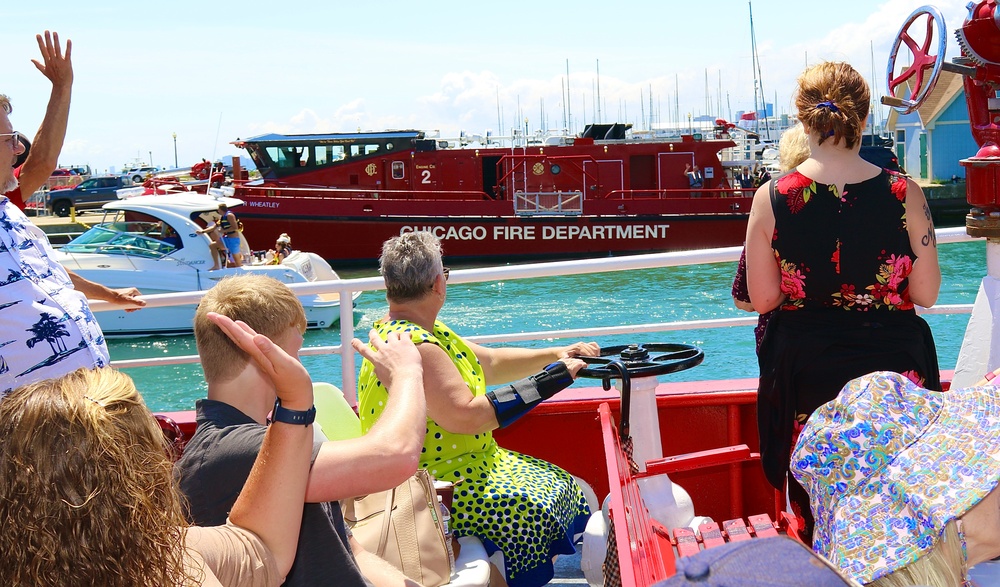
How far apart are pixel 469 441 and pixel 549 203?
19175mm

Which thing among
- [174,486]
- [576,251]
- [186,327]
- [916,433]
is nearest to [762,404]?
[916,433]

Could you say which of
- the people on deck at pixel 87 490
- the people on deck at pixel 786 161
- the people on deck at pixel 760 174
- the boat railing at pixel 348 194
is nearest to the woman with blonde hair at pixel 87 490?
the people on deck at pixel 87 490

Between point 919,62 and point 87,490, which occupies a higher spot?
point 919,62

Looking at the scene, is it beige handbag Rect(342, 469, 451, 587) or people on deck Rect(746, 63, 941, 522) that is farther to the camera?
people on deck Rect(746, 63, 941, 522)

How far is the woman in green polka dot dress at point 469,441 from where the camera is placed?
2682mm

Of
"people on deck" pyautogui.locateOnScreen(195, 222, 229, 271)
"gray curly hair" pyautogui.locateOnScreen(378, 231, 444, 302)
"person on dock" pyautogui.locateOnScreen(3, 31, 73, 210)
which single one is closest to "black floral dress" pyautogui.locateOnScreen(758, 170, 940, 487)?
"gray curly hair" pyautogui.locateOnScreen(378, 231, 444, 302)

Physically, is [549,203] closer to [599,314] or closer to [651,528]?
[599,314]

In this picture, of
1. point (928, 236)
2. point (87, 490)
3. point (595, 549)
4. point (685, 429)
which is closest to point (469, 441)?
point (595, 549)

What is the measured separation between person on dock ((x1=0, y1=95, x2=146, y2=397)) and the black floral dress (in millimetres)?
1857

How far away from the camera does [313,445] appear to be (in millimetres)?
1756

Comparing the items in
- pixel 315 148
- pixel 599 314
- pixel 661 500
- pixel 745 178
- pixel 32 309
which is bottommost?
pixel 599 314

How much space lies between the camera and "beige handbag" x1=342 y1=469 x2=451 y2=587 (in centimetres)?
230

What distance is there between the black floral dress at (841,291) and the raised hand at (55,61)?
230cm

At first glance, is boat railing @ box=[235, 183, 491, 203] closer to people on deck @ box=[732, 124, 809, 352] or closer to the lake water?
the lake water
